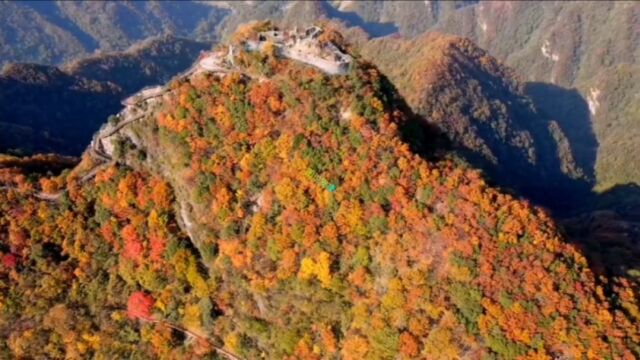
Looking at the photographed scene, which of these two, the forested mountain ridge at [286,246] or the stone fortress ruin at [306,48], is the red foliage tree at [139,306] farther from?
the stone fortress ruin at [306,48]

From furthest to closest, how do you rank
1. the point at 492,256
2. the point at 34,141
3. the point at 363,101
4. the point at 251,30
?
the point at 34,141, the point at 251,30, the point at 363,101, the point at 492,256

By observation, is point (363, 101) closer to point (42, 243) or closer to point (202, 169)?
point (202, 169)

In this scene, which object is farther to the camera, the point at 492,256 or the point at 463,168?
the point at 463,168

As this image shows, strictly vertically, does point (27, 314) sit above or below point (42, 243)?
below

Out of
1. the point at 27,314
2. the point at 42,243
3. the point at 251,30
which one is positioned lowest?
the point at 27,314

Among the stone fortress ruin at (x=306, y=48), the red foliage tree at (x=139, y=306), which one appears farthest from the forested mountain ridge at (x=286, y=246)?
the stone fortress ruin at (x=306, y=48)

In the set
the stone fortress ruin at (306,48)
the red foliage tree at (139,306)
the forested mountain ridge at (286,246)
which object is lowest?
the red foliage tree at (139,306)

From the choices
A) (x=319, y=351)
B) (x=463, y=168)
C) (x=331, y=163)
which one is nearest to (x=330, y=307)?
(x=319, y=351)

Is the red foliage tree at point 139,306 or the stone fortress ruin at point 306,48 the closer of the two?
the red foliage tree at point 139,306

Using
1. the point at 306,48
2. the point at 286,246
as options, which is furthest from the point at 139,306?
Answer: the point at 306,48
